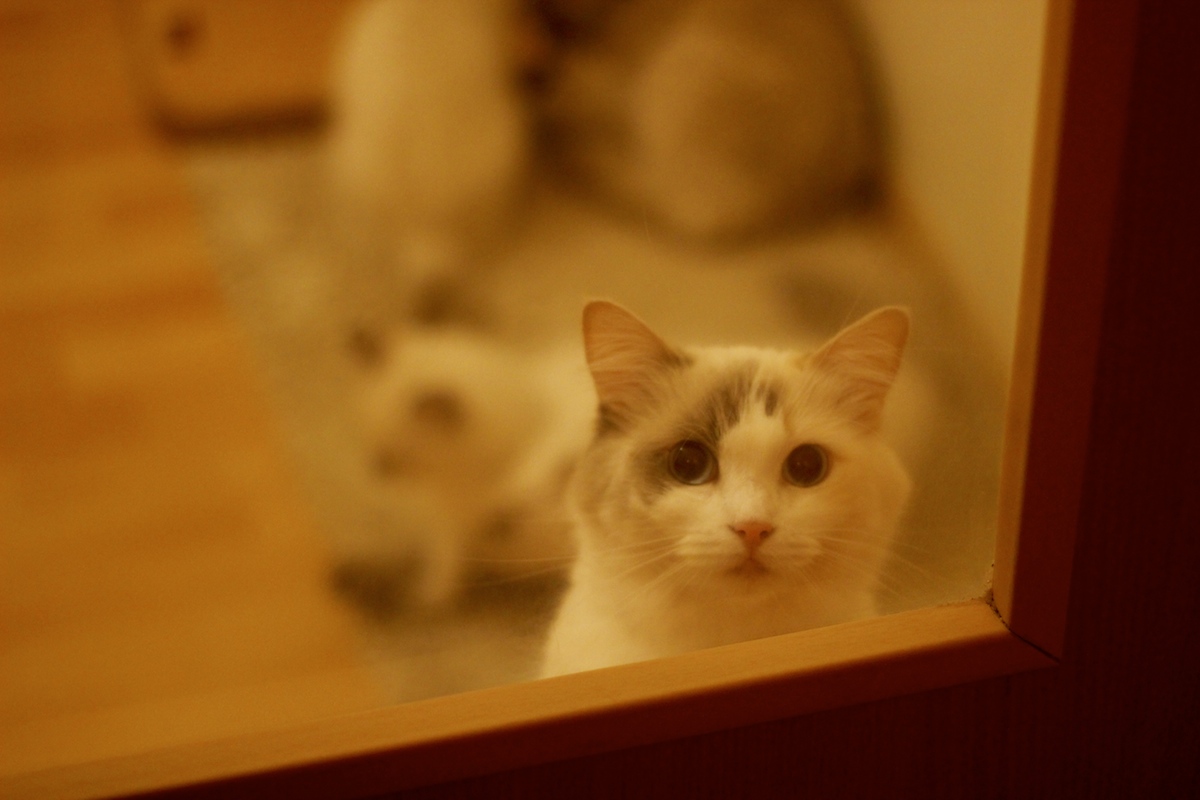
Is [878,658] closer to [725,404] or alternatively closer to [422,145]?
[725,404]

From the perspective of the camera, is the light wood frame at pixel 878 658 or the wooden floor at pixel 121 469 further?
the wooden floor at pixel 121 469

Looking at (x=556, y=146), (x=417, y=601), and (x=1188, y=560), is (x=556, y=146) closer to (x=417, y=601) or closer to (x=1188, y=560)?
(x=417, y=601)

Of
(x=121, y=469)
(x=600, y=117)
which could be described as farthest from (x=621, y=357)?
(x=121, y=469)

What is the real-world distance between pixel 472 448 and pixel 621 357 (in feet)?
1.04

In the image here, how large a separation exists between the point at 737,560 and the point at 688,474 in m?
0.06

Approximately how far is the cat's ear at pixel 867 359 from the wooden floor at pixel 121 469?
0.33 metres

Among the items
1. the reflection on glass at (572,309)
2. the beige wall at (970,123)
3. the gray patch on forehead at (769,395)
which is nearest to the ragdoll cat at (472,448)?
the reflection on glass at (572,309)

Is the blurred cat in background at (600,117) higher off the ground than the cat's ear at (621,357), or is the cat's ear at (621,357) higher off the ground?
the blurred cat in background at (600,117)

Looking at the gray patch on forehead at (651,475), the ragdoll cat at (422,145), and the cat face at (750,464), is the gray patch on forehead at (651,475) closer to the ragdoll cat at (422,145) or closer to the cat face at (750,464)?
the cat face at (750,464)

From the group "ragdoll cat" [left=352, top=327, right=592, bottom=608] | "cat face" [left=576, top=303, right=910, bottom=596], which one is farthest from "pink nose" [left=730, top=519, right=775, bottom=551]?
"ragdoll cat" [left=352, top=327, right=592, bottom=608]

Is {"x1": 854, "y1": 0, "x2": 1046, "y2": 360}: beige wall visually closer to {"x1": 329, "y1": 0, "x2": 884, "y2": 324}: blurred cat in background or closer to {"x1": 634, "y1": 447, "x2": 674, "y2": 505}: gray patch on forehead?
{"x1": 329, "y1": 0, "x2": 884, "y2": 324}: blurred cat in background

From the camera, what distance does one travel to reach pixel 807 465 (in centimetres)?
54

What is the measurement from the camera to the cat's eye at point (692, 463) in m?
0.55

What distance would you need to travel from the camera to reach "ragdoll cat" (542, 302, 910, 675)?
53 cm
